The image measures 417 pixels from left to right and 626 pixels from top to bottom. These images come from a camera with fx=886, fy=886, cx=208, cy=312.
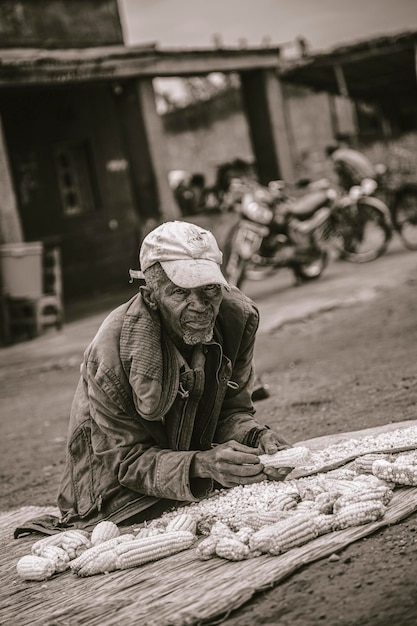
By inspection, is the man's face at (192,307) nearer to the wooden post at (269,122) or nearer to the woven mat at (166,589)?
the woven mat at (166,589)

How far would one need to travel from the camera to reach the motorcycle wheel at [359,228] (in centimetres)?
1280

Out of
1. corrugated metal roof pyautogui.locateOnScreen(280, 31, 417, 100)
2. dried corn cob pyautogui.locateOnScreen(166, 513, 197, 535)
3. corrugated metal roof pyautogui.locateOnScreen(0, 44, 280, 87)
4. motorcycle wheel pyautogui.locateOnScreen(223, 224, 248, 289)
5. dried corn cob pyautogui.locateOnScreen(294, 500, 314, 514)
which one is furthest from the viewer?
corrugated metal roof pyautogui.locateOnScreen(280, 31, 417, 100)

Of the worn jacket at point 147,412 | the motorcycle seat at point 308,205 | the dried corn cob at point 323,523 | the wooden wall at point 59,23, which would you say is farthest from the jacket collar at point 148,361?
the wooden wall at point 59,23

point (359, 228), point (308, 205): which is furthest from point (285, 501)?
point (359, 228)

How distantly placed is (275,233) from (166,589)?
9500 millimetres

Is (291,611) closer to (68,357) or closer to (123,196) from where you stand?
(68,357)

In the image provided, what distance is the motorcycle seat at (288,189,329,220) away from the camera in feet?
40.1

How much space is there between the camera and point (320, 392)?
258 inches

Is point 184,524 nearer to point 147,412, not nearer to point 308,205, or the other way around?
point 147,412

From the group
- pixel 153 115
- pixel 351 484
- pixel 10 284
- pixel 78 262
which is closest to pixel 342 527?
pixel 351 484

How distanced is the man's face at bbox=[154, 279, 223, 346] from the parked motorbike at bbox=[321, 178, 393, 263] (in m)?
9.27

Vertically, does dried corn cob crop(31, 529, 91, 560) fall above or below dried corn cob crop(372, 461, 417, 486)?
below

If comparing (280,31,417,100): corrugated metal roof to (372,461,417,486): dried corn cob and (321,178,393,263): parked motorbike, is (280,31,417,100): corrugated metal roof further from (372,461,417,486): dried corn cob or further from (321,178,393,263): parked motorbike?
(372,461,417,486): dried corn cob

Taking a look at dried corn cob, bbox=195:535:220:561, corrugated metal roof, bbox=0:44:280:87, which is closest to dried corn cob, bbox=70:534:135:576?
dried corn cob, bbox=195:535:220:561
